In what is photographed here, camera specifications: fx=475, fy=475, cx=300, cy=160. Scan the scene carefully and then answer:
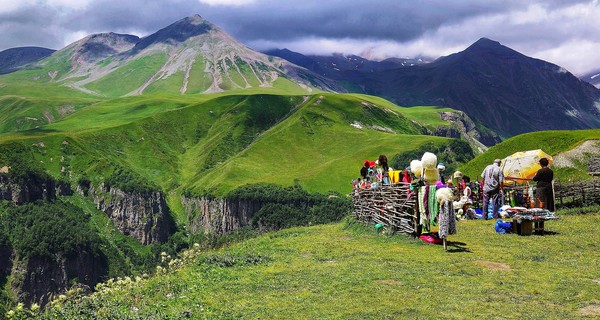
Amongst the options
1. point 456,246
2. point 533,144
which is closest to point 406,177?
point 456,246

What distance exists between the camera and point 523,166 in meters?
36.9

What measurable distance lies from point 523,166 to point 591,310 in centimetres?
2592

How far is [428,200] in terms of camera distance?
22.8m

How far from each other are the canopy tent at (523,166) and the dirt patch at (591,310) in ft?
80.1

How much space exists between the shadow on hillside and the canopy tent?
1569 centimetres

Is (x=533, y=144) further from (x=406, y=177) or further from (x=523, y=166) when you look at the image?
(x=406, y=177)

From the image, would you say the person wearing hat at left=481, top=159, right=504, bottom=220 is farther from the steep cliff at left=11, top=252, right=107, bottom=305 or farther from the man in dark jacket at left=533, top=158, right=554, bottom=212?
the steep cliff at left=11, top=252, right=107, bottom=305

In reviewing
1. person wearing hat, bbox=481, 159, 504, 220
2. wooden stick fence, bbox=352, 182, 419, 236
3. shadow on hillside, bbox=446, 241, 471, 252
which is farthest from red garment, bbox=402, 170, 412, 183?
person wearing hat, bbox=481, 159, 504, 220

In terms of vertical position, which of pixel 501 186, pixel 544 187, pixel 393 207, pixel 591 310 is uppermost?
pixel 501 186

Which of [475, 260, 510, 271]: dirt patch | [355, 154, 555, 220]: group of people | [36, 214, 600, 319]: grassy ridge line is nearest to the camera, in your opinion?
[36, 214, 600, 319]: grassy ridge line

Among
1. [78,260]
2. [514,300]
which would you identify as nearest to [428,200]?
[514,300]

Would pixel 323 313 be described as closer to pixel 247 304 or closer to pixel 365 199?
pixel 247 304

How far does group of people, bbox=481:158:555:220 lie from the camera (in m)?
28.4

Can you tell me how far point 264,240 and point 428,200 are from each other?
11.2m
